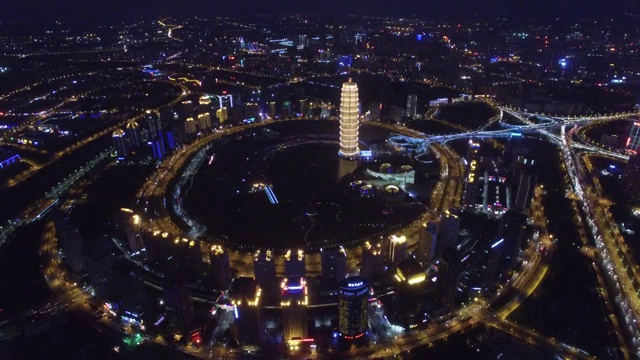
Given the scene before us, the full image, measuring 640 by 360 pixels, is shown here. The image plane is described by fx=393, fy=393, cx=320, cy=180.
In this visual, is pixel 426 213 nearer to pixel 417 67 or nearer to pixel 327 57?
pixel 417 67

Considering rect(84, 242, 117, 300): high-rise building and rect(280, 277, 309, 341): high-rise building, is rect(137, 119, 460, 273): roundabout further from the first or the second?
rect(280, 277, 309, 341): high-rise building

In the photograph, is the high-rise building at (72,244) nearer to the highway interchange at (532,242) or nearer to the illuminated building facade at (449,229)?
the highway interchange at (532,242)

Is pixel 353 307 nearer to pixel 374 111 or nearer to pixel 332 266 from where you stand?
pixel 332 266

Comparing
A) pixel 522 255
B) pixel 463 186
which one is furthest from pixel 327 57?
pixel 522 255

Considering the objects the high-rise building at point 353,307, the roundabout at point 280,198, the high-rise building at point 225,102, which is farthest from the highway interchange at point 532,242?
the high-rise building at point 225,102

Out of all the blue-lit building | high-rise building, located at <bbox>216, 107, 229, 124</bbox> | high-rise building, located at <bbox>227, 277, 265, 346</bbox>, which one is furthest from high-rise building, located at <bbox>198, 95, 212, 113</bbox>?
high-rise building, located at <bbox>227, 277, 265, 346</bbox>
